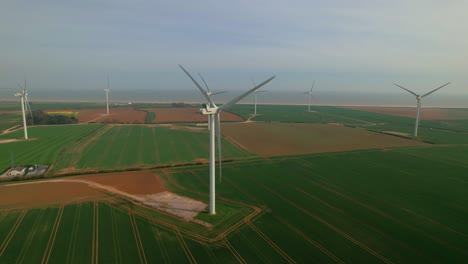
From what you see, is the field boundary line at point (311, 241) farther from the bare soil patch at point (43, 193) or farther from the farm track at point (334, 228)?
the bare soil patch at point (43, 193)

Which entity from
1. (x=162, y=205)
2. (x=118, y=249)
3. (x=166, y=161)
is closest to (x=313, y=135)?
(x=166, y=161)

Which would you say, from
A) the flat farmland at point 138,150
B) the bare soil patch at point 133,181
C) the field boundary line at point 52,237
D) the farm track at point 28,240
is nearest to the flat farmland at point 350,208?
the bare soil patch at point 133,181

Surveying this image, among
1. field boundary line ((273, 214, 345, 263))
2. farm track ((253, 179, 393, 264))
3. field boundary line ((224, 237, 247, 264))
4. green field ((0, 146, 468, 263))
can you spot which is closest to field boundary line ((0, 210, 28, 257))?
green field ((0, 146, 468, 263))

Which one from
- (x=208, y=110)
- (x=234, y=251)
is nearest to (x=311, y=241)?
(x=234, y=251)

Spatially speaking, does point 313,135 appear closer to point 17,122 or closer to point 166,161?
point 166,161

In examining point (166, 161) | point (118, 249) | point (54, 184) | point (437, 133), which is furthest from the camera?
point (437, 133)
